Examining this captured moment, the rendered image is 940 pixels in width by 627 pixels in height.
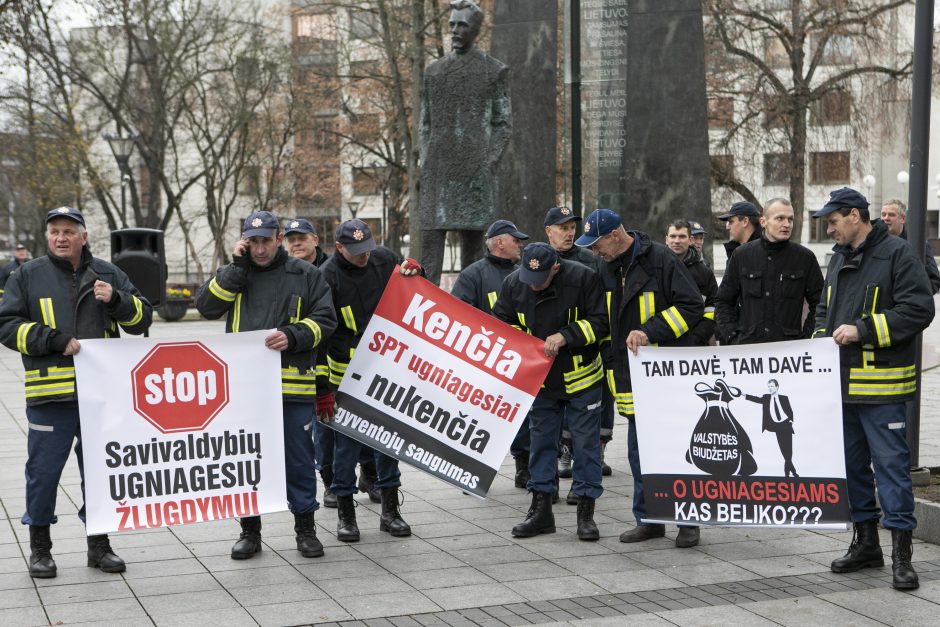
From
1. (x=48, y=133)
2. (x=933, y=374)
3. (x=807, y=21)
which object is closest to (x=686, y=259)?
(x=933, y=374)

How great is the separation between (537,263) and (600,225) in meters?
0.47

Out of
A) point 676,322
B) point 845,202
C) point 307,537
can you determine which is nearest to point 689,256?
point 676,322

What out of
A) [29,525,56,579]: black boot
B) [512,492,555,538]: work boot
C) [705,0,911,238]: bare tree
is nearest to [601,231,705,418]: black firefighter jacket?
[512,492,555,538]: work boot

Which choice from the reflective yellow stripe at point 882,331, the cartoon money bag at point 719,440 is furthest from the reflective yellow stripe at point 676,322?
the reflective yellow stripe at point 882,331

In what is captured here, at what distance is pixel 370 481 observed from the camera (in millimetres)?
8625

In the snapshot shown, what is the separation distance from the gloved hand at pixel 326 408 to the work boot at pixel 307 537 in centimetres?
66

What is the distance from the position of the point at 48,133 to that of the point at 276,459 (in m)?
34.7

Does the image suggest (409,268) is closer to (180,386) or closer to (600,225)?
(600,225)

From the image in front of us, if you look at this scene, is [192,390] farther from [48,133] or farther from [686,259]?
[48,133]

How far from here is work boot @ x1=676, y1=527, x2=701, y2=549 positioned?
7137mm

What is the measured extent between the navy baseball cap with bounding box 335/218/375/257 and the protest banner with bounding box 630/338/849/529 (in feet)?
6.09

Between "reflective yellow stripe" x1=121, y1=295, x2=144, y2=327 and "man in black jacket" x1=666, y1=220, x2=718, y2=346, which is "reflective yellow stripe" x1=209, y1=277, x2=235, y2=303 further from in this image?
"man in black jacket" x1=666, y1=220, x2=718, y2=346

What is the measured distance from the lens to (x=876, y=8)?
31062mm

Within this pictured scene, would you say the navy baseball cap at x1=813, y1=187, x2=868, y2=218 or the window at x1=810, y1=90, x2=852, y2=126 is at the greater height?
the window at x1=810, y1=90, x2=852, y2=126
